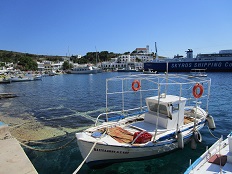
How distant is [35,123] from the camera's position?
796 inches

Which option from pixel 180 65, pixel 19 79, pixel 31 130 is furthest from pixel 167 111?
pixel 180 65

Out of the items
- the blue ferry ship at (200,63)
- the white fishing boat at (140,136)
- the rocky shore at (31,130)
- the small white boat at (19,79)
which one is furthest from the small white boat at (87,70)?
the white fishing boat at (140,136)

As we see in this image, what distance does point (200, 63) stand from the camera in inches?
4373

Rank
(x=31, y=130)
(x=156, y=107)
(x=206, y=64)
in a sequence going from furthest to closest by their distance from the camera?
(x=206, y=64) → (x=31, y=130) → (x=156, y=107)

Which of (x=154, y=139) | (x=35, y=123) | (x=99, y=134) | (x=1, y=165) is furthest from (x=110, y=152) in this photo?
(x=35, y=123)

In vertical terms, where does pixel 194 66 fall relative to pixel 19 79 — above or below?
above

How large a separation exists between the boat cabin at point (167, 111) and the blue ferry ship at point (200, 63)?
103m

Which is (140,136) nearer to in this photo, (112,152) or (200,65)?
(112,152)

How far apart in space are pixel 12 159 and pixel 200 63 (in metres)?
117

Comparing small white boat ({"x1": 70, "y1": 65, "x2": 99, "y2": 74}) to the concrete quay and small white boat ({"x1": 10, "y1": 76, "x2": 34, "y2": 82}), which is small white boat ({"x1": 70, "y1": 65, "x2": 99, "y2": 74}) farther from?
the concrete quay

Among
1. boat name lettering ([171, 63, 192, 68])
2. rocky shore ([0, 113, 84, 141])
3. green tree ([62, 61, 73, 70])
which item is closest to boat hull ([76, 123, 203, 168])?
rocky shore ([0, 113, 84, 141])

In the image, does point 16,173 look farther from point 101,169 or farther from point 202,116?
point 202,116

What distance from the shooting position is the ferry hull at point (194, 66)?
105 m

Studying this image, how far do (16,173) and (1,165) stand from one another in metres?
1.17
